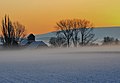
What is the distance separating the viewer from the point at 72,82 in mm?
15469

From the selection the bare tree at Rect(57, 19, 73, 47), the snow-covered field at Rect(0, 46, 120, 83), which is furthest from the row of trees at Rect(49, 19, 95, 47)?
the snow-covered field at Rect(0, 46, 120, 83)

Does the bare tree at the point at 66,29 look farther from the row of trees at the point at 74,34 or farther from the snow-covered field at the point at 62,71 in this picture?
the snow-covered field at the point at 62,71

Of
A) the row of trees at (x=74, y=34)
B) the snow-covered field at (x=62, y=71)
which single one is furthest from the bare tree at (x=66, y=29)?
the snow-covered field at (x=62, y=71)

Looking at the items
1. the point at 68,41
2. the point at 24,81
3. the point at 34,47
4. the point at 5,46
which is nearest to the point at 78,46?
the point at 68,41

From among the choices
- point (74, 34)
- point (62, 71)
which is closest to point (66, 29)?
point (74, 34)

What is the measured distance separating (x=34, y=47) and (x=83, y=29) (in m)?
12.7

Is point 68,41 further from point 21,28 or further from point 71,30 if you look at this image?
point 21,28

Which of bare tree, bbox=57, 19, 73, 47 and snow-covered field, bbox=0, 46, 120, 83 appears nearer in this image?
snow-covered field, bbox=0, 46, 120, 83

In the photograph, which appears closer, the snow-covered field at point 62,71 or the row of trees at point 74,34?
the snow-covered field at point 62,71

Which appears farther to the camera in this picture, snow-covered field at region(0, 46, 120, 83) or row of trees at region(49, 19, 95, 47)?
row of trees at region(49, 19, 95, 47)

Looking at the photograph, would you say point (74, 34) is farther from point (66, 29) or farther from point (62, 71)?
point (62, 71)

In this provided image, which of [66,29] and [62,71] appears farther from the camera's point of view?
[66,29]

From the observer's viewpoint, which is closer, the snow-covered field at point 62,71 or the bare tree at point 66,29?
the snow-covered field at point 62,71

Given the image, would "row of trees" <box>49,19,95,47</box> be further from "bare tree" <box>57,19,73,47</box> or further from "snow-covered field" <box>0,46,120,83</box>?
"snow-covered field" <box>0,46,120,83</box>
